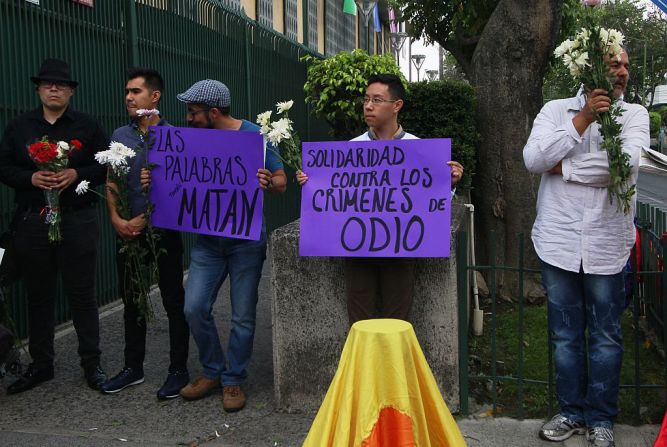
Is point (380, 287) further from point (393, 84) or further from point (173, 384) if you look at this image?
Answer: point (173, 384)

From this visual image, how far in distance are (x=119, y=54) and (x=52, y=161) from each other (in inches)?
124

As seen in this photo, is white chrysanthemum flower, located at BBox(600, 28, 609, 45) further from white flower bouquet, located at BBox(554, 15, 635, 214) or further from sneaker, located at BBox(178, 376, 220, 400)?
sneaker, located at BBox(178, 376, 220, 400)

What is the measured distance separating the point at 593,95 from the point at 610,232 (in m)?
0.70

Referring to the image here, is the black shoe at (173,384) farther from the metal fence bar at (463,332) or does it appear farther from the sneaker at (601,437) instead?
the sneaker at (601,437)

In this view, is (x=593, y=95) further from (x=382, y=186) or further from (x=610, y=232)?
(x=382, y=186)

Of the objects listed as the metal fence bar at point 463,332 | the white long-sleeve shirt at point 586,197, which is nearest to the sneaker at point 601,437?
the metal fence bar at point 463,332

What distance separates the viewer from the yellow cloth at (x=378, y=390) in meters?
2.73

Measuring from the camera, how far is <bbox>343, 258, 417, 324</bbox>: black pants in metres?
4.12

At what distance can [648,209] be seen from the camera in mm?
6488

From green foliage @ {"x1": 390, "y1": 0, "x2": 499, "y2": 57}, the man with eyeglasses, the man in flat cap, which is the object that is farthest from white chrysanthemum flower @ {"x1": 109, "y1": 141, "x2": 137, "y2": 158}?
green foliage @ {"x1": 390, "y1": 0, "x2": 499, "y2": 57}

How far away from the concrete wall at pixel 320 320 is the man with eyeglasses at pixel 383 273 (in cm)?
24

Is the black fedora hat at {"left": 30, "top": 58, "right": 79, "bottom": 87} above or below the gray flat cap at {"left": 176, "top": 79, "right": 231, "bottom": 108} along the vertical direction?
above

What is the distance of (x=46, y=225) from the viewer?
190 inches

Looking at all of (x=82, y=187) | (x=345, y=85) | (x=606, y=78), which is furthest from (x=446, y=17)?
(x=606, y=78)
